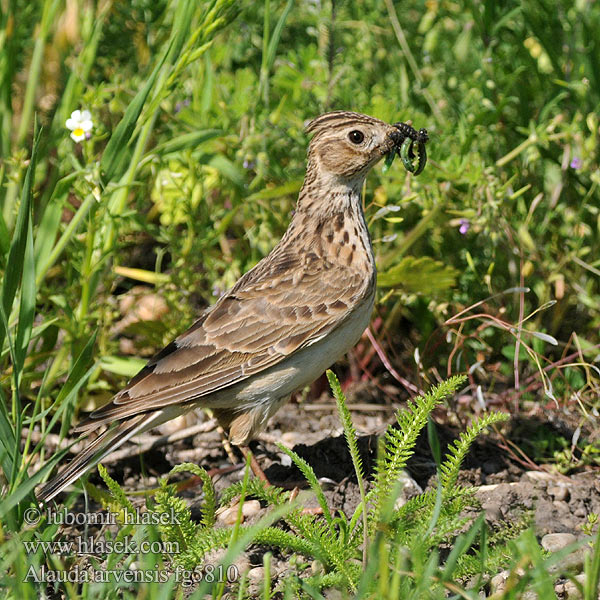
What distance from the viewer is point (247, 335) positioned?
4.22 metres

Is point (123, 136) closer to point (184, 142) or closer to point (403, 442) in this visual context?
point (184, 142)

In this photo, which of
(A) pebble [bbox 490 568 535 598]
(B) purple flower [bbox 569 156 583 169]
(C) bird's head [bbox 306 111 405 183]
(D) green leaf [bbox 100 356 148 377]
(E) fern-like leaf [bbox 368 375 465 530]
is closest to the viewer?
(E) fern-like leaf [bbox 368 375 465 530]

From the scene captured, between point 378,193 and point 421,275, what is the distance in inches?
27.1

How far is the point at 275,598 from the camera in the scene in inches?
132

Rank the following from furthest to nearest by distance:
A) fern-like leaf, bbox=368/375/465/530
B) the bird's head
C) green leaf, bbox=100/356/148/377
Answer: green leaf, bbox=100/356/148/377
the bird's head
fern-like leaf, bbox=368/375/465/530

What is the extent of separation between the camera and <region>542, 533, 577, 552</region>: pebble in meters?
3.68

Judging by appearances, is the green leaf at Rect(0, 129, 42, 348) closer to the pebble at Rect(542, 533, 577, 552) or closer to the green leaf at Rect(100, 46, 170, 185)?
the green leaf at Rect(100, 46, 170, 185)

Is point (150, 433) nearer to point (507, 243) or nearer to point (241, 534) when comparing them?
point (241, 534)

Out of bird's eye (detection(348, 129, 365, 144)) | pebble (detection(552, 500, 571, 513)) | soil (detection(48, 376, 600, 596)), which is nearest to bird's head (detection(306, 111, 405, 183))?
bird's eye (detection(348, 129, 365, 144))

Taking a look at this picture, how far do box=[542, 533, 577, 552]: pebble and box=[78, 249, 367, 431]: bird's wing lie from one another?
1.26 m

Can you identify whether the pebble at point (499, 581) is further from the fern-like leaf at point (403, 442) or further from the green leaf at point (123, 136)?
the green leaf at point (123, 136)

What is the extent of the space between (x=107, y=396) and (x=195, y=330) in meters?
0.90

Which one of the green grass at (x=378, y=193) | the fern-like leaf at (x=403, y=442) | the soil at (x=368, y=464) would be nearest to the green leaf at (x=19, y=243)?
the green grass at (x=378, y=193)

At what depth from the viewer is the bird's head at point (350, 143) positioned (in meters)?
4.34
